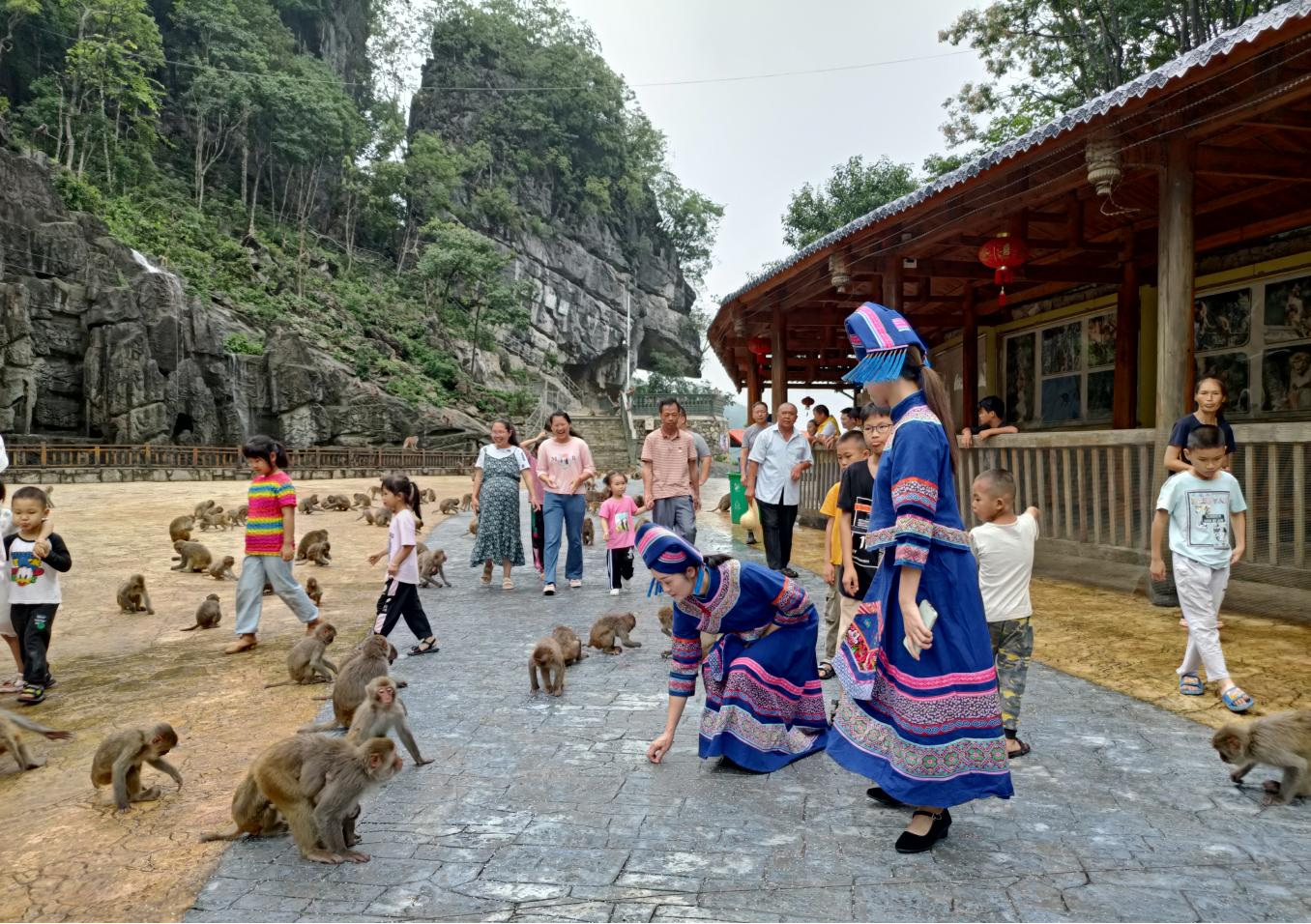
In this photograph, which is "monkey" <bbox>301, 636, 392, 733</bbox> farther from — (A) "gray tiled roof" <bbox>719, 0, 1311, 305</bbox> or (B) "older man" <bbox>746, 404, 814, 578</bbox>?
(A) "gray tiled roof" <bbox>719, 0, 1311, 305</bbox>

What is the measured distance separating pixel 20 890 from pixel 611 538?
5.79m

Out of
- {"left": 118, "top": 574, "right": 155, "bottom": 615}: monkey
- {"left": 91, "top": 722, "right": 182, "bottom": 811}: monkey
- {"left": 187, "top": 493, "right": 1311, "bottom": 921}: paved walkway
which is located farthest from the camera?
{"left": 118, "top": 574, "right": 155, "bottom": 615}: monkey

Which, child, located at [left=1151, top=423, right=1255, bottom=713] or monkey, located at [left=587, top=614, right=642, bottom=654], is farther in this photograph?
monkey, located at [left=587, top=614, right=642, bottom=654]

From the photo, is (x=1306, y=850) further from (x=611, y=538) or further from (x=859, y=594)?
(x=611, y=538)

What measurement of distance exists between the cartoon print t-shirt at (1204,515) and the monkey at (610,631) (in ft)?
11.5

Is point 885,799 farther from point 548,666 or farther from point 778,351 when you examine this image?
point 778,351

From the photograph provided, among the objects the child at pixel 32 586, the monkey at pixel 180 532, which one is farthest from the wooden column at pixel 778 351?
the child at pixel 32 586

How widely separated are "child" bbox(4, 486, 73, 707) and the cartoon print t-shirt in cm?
649

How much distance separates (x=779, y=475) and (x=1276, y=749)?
4703 mm

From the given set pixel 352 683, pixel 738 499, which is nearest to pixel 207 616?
pixel 352 683

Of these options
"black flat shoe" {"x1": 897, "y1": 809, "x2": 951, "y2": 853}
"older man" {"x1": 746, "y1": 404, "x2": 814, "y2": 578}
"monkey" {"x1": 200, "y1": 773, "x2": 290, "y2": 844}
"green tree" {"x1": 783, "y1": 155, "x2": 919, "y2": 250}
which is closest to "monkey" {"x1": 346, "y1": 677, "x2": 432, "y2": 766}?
"monkey" {"x1": 200, "y1": 773, "x2": 290, "y2": 844}

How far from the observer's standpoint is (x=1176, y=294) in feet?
22.7

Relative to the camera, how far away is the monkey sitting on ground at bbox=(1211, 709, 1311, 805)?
10.6ft

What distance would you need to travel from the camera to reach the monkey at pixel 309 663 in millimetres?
5363
